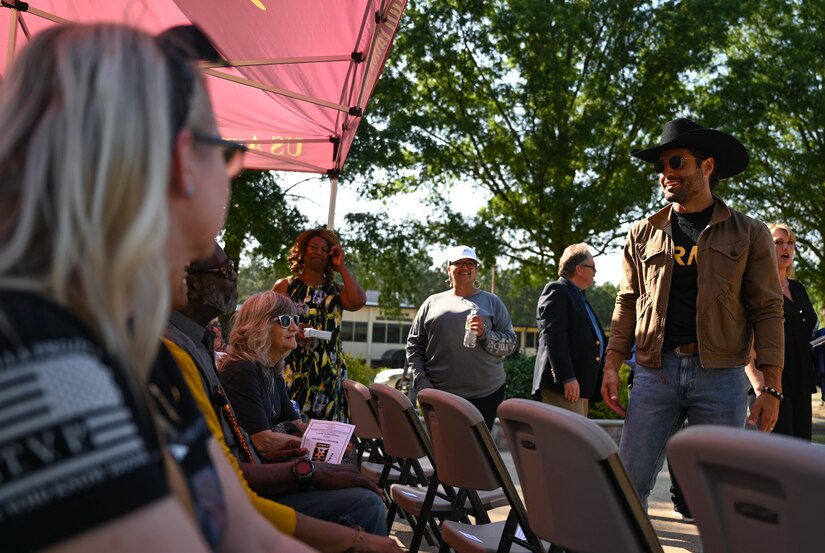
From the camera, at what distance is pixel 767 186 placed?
18.9m

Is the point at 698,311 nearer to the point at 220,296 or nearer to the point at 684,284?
the point at 684,284

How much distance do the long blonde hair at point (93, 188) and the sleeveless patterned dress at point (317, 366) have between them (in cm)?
489

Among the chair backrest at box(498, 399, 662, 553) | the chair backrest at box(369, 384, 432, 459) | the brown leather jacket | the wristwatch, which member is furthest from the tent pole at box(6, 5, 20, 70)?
the chair backrest at box(498, 399, 662, 553)

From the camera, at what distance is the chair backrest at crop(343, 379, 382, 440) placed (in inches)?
213

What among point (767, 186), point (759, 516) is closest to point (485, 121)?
point (767, 186)

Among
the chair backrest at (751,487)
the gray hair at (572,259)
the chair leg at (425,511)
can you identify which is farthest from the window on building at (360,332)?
the chair backrest at (751,487)

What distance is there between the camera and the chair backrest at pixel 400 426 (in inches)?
168

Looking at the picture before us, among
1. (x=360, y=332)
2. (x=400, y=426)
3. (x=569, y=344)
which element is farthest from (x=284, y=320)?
(x=360, y=332)

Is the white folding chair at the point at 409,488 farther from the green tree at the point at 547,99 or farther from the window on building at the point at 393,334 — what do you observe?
the window on building at the point at 393,334

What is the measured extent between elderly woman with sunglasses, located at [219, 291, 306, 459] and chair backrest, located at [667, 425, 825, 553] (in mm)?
2424

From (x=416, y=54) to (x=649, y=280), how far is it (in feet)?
42.8

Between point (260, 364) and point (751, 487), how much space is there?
9.56 ft

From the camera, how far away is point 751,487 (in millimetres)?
1711

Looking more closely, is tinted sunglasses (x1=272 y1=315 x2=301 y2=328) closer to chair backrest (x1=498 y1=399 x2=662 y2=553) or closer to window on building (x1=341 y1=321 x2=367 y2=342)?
chair backrest (x1=498 y1=399 x2=662 y2=553)
